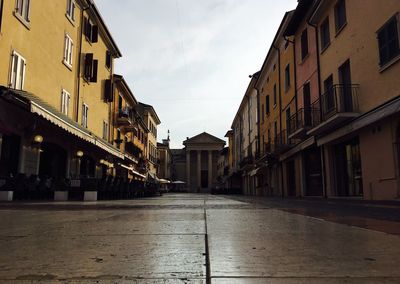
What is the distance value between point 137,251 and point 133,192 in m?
15.0

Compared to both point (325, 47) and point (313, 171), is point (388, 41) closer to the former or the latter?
point (325, 47)

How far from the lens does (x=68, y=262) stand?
194 cm

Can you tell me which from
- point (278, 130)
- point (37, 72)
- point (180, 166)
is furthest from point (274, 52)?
point (180, 166)

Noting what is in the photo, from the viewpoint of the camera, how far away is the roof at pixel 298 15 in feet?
56.1

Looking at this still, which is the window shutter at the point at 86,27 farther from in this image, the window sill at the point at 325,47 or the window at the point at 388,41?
the window at the point at 388,41

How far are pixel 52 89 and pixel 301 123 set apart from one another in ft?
35.8

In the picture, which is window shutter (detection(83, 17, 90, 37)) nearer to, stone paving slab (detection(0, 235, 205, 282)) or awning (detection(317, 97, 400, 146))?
awning (detection(317, 97, 400, 146))

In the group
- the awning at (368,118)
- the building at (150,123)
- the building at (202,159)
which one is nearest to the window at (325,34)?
the awning at (368,118)

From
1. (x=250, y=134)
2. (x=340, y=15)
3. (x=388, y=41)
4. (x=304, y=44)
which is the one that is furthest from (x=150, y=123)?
(x=388, y=41)

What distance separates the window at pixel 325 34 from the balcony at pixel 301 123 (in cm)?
275

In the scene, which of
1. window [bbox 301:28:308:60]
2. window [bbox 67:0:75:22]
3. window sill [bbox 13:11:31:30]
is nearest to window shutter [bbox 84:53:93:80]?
window [bbox 67:0:75:22]

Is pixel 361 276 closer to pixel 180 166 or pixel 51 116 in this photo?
pixel 51 116

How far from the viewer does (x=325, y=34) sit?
1580 centimetres

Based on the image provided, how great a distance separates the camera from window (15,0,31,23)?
12.8 meters
